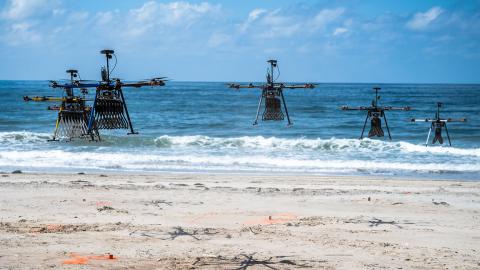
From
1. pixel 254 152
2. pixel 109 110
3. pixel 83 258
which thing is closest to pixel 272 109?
pixel 254 152

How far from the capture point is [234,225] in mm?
10758

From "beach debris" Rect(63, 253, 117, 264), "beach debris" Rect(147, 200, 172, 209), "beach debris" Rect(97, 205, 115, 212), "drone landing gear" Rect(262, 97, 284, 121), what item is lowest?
"beach debris" Rect(147, 200, 172, 209)

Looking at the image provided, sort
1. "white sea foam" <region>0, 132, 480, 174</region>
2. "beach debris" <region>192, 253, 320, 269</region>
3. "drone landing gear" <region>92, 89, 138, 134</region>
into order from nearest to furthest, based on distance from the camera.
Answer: "beach debris" <region>192, 253, 320, 269</region>, "drone landing gear" <region>92, 89, 138, 134</region>, "white sea foam" <region>0, 132, 480, 174</region>

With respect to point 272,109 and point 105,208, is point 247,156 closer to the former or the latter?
point 272,109

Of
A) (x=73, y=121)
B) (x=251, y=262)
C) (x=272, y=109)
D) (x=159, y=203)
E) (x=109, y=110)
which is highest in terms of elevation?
(x=109, y=110)

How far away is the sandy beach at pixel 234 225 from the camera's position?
8.39 m

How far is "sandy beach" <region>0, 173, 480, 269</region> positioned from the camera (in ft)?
27.5

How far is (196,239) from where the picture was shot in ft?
31.3

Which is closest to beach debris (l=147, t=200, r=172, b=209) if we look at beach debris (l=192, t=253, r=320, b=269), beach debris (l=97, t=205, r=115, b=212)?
beach debris (l=97, t=205, r=115, b=212)

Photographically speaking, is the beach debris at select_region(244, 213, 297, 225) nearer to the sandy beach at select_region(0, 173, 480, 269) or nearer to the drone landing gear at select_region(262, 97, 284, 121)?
the sandy beach at select_region(0, 173, 480, 269)

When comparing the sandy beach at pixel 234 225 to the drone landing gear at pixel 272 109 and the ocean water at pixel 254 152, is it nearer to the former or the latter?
the ocean water at pixel 254 152

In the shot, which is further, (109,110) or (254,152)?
(254,152)

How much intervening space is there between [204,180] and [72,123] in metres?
8.28

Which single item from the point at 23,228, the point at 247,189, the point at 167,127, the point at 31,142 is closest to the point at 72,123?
the point at 31,142
